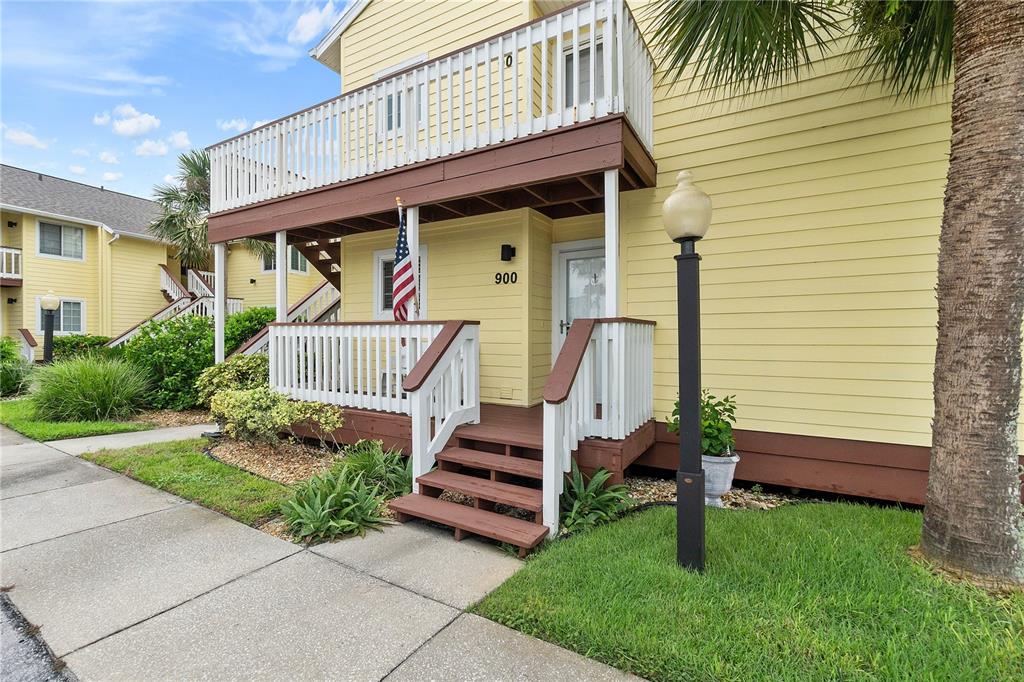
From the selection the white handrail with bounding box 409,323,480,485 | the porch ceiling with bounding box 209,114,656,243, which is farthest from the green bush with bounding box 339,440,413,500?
the porch ceiling with bounding box 209,114,656,243

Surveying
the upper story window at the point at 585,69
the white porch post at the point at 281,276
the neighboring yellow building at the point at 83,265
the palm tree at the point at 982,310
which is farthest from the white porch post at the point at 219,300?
the neighboring yellow building at the point at 83,265

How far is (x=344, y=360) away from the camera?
18.2 feet

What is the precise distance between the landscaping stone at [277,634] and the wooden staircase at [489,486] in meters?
0.79

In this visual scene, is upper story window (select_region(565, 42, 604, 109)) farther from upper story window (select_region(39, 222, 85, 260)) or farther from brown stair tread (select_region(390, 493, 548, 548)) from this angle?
upper story window (select_region(39, 222, 85, 260))

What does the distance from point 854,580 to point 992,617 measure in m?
0.55

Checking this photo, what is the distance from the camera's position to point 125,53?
9.33 metres

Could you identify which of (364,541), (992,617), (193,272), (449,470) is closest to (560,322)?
(449,470)

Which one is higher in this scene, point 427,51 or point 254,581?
point 427,51

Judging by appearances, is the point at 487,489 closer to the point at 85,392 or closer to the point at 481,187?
the point at 481,187

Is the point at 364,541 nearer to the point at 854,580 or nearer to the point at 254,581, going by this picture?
the point at 254,581

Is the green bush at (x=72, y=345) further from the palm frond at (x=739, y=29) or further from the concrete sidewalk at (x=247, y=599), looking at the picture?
the palm frond at (x=739, y=29)

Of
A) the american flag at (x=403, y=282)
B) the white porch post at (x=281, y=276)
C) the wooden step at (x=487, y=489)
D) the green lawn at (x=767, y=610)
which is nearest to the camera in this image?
the green lawn at (x=767, y=610)

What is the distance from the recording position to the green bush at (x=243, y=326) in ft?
33.1

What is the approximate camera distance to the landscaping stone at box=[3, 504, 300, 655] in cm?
247
